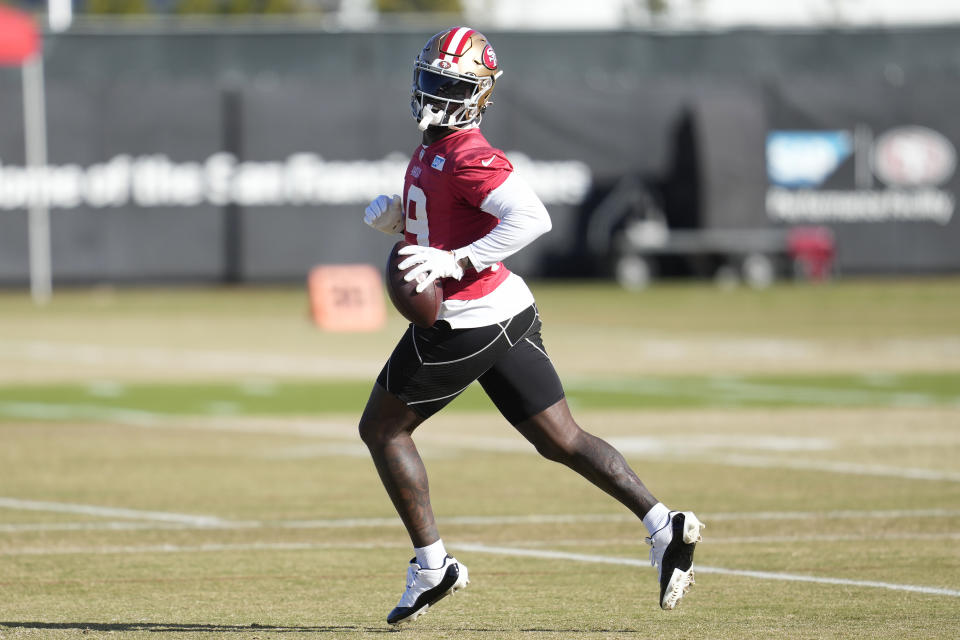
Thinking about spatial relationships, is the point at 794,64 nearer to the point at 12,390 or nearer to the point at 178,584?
the point at 12,390

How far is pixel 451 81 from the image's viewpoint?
6.80 metres

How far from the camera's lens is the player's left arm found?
6516mm

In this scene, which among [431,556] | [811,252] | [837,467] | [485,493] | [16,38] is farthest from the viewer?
[811,252]

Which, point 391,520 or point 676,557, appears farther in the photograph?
point 391,520

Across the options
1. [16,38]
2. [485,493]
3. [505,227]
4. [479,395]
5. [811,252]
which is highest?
[505,227]

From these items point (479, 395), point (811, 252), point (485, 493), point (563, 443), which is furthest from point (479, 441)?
point (811, 252)

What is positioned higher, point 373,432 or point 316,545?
point 373,432

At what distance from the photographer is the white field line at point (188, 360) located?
1911 centimetres

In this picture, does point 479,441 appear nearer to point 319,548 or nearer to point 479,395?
point 479,395

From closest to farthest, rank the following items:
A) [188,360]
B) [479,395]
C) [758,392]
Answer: [758,392], [479,395], [188,360]

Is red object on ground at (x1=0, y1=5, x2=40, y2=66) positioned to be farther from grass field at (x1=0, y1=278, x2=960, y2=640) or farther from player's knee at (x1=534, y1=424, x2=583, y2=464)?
player's knee at (x1=534, y1=424, x2=583, y2=464)

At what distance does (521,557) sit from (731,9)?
4198 cm

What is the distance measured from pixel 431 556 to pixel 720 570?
1826 millimetres

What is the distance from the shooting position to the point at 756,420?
1427 cm
